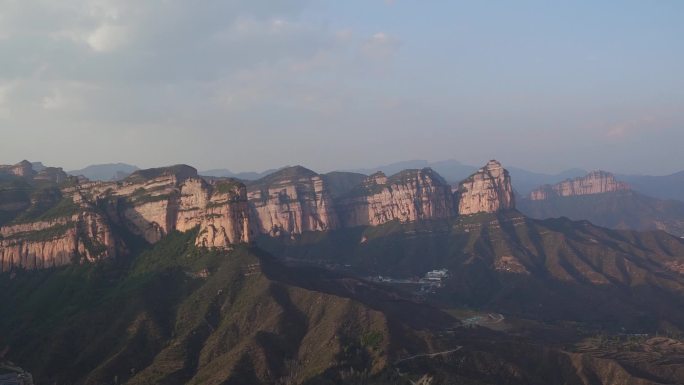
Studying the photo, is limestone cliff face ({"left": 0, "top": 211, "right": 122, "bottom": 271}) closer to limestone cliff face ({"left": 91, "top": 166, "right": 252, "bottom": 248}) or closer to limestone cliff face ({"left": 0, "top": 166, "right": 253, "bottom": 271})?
limestone cliff face ({"left": 0, "top": 166, "right": 253, "bottom": 271})

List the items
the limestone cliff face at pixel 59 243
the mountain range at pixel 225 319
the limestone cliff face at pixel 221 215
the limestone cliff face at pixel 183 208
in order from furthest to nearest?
the limestone cliff face at pixel 59 243
the limestone cliff face at pixel 183 208
the limestone cliff face at pixel 221 215
the mountain range at pixel 225 319

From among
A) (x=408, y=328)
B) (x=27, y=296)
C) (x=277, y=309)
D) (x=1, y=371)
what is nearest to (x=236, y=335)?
(x=277, y=309)

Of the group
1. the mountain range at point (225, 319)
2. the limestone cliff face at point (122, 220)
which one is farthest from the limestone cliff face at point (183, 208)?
the mountain range at point (225, 319)

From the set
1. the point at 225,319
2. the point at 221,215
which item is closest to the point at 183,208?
the point at 221,215

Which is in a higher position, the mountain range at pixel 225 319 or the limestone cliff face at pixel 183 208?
the limestone cliff face at pixel 183 208

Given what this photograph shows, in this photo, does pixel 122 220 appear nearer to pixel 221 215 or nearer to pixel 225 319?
pixel 221 215

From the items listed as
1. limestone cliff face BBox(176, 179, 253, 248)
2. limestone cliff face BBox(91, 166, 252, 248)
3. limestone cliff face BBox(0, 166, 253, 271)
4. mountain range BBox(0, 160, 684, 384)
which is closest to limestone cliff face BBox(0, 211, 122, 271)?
limestone cliff face BBox(0, 166, 253, 271)

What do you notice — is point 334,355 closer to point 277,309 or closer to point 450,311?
point 277,309

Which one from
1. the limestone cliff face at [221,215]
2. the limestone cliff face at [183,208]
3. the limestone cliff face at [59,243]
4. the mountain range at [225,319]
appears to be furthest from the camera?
the limestone cliff face at [59,243]

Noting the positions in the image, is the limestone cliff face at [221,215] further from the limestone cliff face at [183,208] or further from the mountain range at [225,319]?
the mountain range at [225,319]
